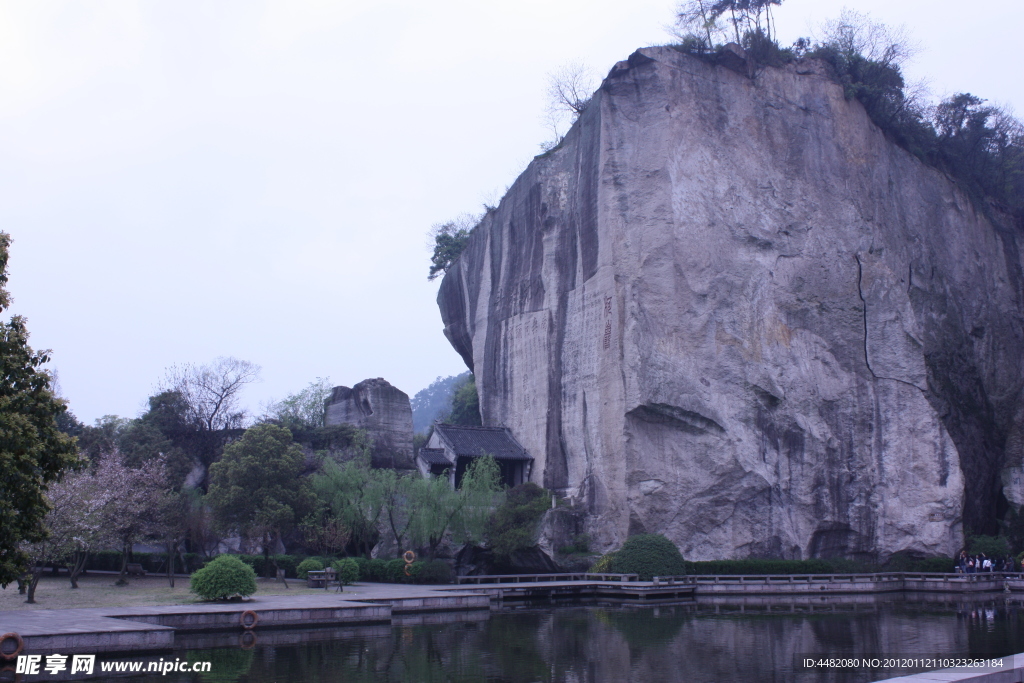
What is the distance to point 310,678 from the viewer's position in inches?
483

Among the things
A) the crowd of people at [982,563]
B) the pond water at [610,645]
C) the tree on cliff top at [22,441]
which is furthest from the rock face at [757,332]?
the tree on cliff top at [22,441]

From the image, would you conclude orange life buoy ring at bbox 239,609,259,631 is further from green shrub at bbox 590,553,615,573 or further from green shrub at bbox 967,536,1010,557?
green shrub at bbox 967,536,1010,557

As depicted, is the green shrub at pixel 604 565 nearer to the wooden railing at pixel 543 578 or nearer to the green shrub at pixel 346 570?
the wooden railing at pixel 543 578

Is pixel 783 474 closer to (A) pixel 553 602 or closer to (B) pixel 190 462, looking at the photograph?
(A) pixel 553 602

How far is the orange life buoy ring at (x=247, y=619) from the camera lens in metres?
17.2

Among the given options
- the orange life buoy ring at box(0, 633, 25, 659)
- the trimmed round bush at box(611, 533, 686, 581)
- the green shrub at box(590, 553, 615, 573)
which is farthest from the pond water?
the green shrub at box(590, 553, 615, 573)

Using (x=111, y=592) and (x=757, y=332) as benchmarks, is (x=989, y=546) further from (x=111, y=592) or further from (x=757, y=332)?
(x=111, y=592)

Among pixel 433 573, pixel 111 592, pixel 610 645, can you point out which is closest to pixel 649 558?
pixel 433 573

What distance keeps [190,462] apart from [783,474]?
25.0 m

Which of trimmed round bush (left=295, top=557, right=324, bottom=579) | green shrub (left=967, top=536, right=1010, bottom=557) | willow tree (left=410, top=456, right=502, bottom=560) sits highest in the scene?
willow tree (left=410, top=456, right=502, bottom=560)

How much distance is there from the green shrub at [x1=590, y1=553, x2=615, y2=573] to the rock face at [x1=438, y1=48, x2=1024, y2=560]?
229cm

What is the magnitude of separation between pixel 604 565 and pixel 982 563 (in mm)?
14354

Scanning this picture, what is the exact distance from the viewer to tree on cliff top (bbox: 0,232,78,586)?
12.7m

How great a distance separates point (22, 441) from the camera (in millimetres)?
12750
